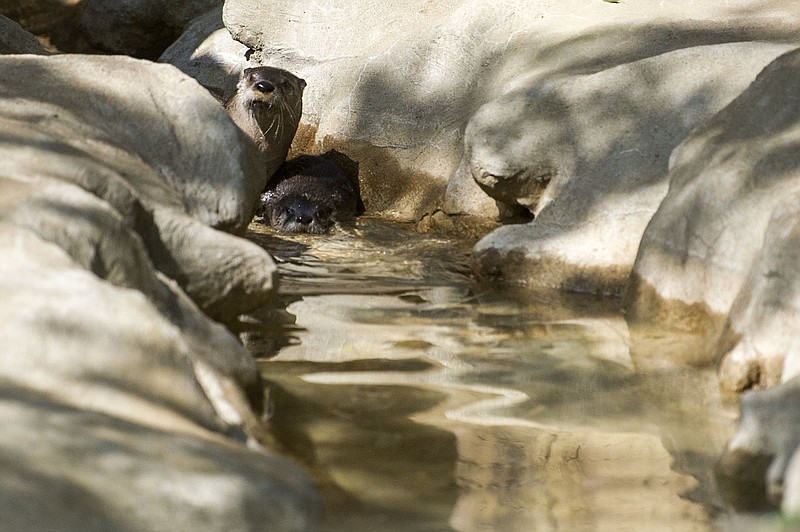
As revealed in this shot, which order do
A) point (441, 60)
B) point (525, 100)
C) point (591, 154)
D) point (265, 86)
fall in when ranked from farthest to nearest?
point (265, 86), point (441, 60), point (525, 100), point (591, 154)

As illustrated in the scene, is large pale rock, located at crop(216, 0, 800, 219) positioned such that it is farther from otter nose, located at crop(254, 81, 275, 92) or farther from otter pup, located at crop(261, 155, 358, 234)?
otter nose, located at crop(254, 81, 275, 92)

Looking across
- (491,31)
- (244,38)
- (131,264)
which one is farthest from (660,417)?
(244,38)

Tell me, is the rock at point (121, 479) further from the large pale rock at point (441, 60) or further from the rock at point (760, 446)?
the large pale rock at point (441, 60)

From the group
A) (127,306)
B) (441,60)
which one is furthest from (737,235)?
(441,60)

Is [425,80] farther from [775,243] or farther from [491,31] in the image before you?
[775,243]

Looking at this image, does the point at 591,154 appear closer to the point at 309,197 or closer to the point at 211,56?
the point at 309,197

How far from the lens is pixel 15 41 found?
8.48 m

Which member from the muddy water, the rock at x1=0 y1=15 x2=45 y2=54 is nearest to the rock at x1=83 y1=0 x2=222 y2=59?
the rock at x1=0 y1=15 x2=45 y2=54

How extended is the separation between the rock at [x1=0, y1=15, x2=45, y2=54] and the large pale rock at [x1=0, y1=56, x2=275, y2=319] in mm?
4719

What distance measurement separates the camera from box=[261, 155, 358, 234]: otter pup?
624 centimetres

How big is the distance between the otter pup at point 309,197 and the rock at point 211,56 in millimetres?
→ 1770

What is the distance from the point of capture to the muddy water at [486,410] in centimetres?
222

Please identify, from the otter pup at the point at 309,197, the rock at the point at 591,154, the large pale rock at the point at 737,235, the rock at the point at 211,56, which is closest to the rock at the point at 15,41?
the rock at the point at 211,56

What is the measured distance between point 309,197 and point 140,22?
188 inches
